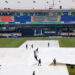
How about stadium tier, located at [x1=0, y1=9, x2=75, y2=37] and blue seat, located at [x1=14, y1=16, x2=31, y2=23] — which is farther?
blue seat, located at [x1=14, y1=16, x2=31, y2=23]

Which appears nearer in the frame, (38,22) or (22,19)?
(38,22)

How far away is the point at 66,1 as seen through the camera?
218ft

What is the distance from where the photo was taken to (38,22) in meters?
65.4

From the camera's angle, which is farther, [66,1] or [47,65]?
[66,1]

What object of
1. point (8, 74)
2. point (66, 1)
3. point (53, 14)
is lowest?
point (8, 74)

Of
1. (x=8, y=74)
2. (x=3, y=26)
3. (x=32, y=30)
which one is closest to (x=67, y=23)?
(x=32, y=30)

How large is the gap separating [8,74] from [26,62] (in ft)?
17.0

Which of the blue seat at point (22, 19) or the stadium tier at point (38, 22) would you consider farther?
the blue seat at point (22, 19)

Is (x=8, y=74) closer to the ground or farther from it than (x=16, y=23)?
closer to the ground

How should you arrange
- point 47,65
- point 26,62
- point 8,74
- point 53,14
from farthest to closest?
1. point 53,14
2. point 26,62
3. point 47,65
4. point 8,74

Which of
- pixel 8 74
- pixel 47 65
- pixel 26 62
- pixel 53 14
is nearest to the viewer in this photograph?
pixel 8 74

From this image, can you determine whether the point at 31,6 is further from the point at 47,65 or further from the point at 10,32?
the point at 47,65

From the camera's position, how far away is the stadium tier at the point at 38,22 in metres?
64.4

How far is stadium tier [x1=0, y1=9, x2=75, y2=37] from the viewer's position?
64.4 m
